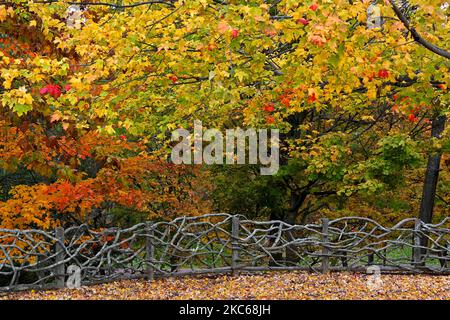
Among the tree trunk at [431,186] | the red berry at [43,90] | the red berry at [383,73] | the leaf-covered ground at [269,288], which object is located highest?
the red berry at [383,73]

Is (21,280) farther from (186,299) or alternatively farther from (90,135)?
(186,299)

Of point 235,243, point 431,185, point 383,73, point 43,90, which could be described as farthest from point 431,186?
point 43,90

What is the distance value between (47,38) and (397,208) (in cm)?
1098

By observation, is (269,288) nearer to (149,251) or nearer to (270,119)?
(149,251)

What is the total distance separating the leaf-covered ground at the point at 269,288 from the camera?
8820 millimetres

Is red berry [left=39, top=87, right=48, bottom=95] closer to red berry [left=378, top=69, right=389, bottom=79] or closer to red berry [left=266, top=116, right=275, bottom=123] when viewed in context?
red berry [left=378, top=69, right=389, bottom=79]

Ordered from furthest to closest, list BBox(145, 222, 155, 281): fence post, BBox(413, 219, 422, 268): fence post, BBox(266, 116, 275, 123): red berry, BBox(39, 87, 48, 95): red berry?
BBox(266, 116, 275, 123): red berry < BBox(413, 219, 422, 268): fence post < BBox(145, 222, 155, 281): fence post < BBox(39, 87, 48, 95): red berry

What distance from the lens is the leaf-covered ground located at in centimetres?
882

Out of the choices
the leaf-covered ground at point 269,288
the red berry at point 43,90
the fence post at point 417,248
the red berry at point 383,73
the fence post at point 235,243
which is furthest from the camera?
the fence post at point 417,248

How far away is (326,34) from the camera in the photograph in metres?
6.60

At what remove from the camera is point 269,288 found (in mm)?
9359

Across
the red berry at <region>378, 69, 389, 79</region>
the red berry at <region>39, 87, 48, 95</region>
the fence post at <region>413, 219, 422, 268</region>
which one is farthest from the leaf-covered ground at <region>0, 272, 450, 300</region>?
the red berry at <region>378, 69, 389, 79</region>

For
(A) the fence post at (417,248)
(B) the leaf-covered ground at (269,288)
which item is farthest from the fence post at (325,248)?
(A) the fence post at (417,248)

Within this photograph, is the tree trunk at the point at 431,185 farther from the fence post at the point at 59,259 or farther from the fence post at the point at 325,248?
the fence post at the point at 59,259
